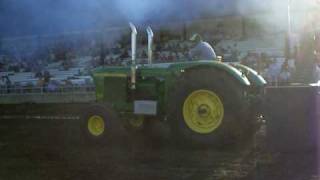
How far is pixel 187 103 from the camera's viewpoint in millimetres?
6090

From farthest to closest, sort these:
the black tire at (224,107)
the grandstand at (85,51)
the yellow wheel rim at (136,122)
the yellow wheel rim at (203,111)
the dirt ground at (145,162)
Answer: the grandstand at (85,51) → the yellow wheel rim at (136,122) → the yellow wheel rim at (203,111) → the black tire at (224,107) → the dirt ground at (145,162)

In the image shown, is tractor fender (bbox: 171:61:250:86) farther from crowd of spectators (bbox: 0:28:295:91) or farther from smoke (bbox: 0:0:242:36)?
crowd of spectators (bbox: 0:28:295:91)

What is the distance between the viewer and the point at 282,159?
525 cm

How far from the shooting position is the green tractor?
580 cm

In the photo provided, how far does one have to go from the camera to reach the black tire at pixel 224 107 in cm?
575

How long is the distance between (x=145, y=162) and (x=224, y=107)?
979mm

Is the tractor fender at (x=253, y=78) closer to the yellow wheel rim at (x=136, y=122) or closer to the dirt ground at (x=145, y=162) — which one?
the dirt ground at (x=145, y=162)

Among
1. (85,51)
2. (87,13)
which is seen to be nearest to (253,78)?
(87,13)

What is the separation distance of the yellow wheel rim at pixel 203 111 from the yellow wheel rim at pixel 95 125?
116 centimetres

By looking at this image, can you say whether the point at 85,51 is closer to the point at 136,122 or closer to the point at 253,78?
the point at 136,122

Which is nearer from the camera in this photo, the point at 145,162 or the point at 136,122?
the point at 145,162

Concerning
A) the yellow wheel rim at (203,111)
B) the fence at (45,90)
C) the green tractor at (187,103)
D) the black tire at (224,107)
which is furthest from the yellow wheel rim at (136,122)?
the fence at (45,90)

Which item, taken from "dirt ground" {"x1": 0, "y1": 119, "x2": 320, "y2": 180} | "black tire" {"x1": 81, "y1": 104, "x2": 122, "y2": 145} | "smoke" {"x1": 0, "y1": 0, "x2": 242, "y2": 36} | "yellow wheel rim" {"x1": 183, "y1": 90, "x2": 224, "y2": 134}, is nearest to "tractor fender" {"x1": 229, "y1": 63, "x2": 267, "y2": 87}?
"yellow wheel rim" {"x1": 183, "y1": 90, "x2": 224, "y2": 134}

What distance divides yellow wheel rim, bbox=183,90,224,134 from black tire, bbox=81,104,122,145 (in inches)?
37.5
